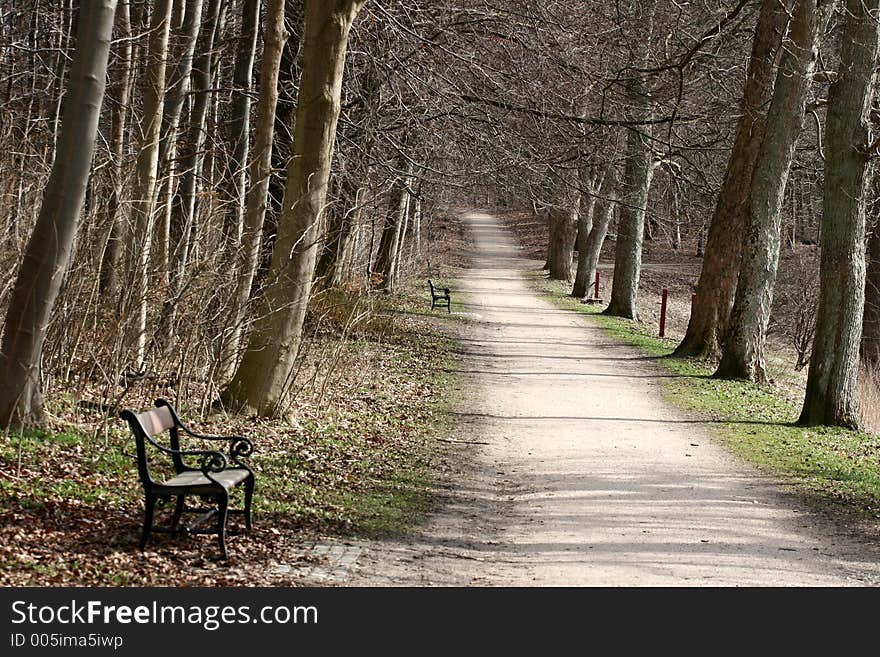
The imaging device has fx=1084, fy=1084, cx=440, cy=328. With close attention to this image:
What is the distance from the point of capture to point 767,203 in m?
17.8

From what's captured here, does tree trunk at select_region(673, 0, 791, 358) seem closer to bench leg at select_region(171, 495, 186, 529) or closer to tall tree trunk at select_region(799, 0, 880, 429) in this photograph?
tall tree trunk at select_region(799, 0, 880, 429)

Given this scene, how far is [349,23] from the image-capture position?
11.9m

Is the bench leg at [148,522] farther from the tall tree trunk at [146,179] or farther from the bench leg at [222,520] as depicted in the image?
the tall tree trunk at [146,179]

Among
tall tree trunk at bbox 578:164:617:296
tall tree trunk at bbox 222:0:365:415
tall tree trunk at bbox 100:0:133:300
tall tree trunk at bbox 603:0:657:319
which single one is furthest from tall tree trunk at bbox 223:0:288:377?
tall tree trunk at bbox 578:164:617:296

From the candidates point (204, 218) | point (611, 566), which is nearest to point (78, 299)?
point (204, 218)

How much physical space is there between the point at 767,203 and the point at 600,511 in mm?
9987

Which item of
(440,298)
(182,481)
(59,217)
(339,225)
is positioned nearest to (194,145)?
(339,225)

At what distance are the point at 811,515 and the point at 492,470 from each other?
3.14 m

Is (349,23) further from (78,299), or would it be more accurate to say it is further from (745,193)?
(745,193)

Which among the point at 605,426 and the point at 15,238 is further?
the point at 605,426

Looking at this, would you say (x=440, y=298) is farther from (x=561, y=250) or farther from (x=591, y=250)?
(x=561, y=250)

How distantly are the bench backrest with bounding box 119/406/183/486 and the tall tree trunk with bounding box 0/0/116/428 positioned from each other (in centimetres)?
176

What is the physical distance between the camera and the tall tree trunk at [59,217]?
8891 mm

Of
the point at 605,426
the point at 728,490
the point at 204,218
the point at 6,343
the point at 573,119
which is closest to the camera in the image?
the point at 6,343
